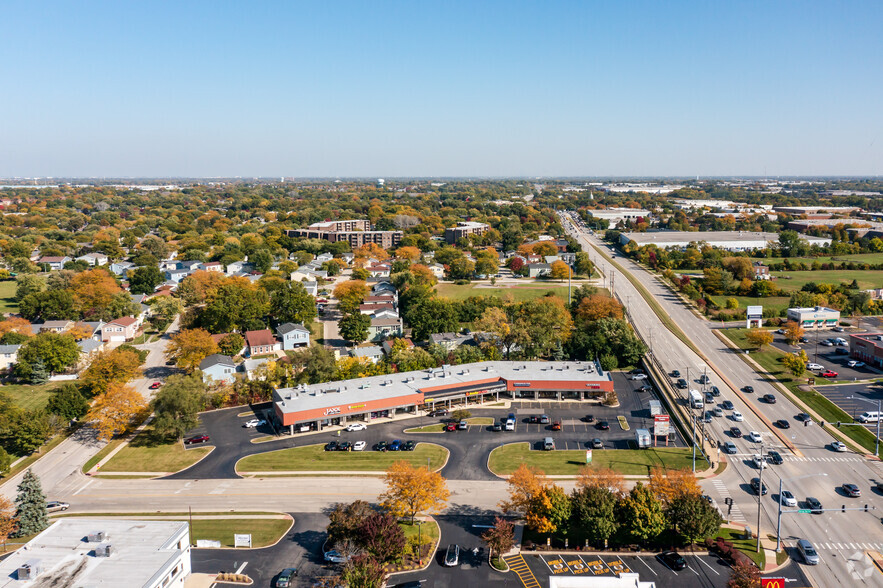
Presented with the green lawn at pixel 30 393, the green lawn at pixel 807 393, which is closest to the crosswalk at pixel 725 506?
the green lawn at pixel 807 393

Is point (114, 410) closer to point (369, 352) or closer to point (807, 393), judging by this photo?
point (369, 352)

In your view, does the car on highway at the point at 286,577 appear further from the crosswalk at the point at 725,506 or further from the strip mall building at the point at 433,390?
the crosswalk at the point at 725,506

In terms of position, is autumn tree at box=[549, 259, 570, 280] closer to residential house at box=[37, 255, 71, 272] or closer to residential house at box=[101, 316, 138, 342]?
residential house at box=[101, 316, 138, 342]

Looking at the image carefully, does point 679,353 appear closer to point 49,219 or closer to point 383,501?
point 383,501

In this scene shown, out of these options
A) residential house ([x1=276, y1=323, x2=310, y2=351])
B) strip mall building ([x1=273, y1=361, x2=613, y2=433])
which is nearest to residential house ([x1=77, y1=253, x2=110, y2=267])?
residential house ([x1=276, y1=323, x2=310, y2=351])

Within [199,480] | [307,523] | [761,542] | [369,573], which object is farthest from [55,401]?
[761,542]

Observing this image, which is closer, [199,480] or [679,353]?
[199,480]
